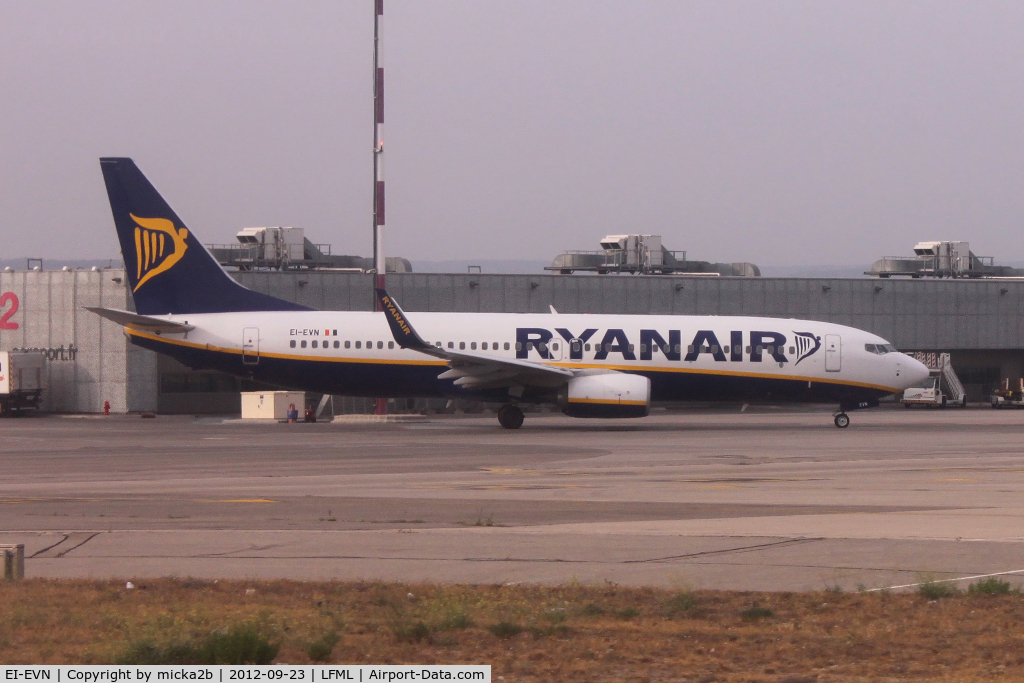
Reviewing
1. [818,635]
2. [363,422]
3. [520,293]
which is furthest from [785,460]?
[520,293]

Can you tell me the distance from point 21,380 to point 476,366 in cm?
2237

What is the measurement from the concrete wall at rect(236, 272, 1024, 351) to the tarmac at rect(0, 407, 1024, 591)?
19.1 metres

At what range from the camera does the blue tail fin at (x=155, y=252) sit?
3766 centimetres

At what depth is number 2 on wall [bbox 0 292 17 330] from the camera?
5209cm

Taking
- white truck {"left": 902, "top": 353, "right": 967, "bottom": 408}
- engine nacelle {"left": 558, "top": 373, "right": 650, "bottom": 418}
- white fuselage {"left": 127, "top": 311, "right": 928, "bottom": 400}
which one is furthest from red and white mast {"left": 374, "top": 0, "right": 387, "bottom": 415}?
white truck {"left": 902, "top": 353, "right": 967, "bottom": 408}

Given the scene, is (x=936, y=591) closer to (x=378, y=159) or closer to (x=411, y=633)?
(x=411, y=633)

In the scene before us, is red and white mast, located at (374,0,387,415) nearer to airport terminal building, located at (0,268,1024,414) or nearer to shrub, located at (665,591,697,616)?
airport terminal building, located at (0,268,1024,414)

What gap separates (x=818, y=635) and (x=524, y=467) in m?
16.2

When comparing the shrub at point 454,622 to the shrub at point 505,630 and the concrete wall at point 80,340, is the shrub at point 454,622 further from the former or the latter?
the concrete wall at point 80,340

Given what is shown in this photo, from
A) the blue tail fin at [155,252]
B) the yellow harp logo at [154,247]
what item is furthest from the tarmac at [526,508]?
the yellow harp logo at [154,247]

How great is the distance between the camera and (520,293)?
2172 inches

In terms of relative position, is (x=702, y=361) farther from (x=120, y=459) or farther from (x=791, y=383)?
(x=120, y=459)

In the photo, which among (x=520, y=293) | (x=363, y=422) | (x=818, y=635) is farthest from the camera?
(x=520, y=293)

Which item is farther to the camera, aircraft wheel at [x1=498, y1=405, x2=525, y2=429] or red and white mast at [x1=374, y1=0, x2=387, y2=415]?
red and white mast at [x1=374, y1=0, x2=387, y2=415]
